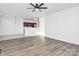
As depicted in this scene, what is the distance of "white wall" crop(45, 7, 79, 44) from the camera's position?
5453 millimetres

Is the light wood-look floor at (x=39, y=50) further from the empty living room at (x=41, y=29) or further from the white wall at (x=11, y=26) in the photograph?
the white wall at (x=11, y=26)

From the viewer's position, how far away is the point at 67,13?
6.09 m

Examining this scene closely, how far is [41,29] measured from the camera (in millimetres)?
10875

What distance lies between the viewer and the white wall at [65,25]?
5.45 meters

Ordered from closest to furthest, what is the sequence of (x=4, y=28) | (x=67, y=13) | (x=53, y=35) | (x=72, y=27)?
(x=72, y=27) → (x=67, y=13) → (x=53, y=35) → (x=4, y=28)

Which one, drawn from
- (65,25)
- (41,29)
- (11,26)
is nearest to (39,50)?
(65,25)

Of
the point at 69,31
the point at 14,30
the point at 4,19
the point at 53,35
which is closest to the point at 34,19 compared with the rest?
the point at 14,30

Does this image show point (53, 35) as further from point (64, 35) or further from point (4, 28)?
point (4, 28)

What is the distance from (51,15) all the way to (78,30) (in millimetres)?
3318

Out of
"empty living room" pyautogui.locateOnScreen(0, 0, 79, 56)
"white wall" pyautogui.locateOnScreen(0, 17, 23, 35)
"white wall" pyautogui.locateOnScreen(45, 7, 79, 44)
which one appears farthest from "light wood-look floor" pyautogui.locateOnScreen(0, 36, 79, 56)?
"white wall" pyautogui.locateOnScreen(0, 17, 23, 35)

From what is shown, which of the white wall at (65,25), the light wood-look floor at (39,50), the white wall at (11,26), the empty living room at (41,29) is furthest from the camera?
the white wall at (11,26)

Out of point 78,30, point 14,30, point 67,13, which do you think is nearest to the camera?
point 78,30

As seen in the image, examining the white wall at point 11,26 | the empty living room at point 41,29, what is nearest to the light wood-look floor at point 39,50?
the empty living room at point 41,29

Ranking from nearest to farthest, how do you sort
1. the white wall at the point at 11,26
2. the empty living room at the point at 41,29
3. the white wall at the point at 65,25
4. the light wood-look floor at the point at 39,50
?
the light wood-look floor at the point at 39,50 < the empty living room at the point at 41,29 < the white wall at the point at 65,25 < the white wall at the point at 11,26
